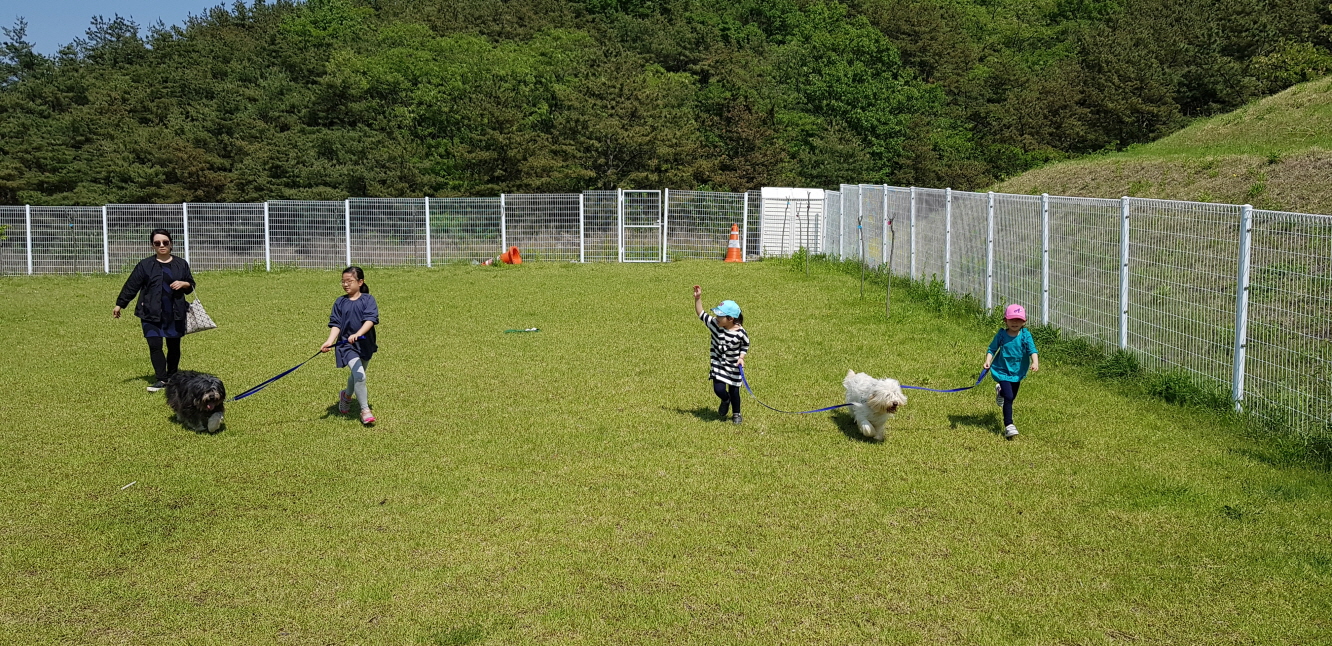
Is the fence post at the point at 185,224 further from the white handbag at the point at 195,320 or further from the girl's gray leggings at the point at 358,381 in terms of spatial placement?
the girl's gray leggings at the point at 358,381

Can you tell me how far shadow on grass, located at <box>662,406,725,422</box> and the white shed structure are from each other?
15.1 metres

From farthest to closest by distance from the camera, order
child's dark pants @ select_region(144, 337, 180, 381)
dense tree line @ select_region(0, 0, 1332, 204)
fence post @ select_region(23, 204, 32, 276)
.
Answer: dense tree line @ select_region(0, 0, 1332, 204) → fence post @ select_region(23, 204, 32, 276) → child's dark pants @ select_region(144, 337, 180, 381)

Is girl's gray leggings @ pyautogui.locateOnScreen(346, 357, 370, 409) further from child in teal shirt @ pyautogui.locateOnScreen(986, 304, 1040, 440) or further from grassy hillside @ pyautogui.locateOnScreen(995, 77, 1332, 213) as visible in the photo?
grassy hillside @ pyautogui.locateOnScreen(995, 77, 1332, 213)

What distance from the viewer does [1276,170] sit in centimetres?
1587

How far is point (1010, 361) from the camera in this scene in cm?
746

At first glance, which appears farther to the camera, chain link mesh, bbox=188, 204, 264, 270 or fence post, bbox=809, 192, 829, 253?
chain link mesh, bbox=188, 204, 264, 270

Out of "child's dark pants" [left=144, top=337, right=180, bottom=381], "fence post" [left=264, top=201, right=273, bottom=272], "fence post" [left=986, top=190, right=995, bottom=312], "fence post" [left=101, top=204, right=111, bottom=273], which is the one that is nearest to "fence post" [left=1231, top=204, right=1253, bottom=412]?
"fence post" [left=986, top=190, right=995, bottom=312]

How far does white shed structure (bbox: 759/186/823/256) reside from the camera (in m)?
23.3

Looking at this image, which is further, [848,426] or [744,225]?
[744,225]

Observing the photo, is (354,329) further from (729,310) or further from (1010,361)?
(1010,361)

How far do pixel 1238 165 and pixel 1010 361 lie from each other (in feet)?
40.4

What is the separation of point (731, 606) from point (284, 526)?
2.79 meters

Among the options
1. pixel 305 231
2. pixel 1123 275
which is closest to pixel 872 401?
pixel 1123 275

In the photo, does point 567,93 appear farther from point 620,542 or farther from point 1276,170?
point 620,542
